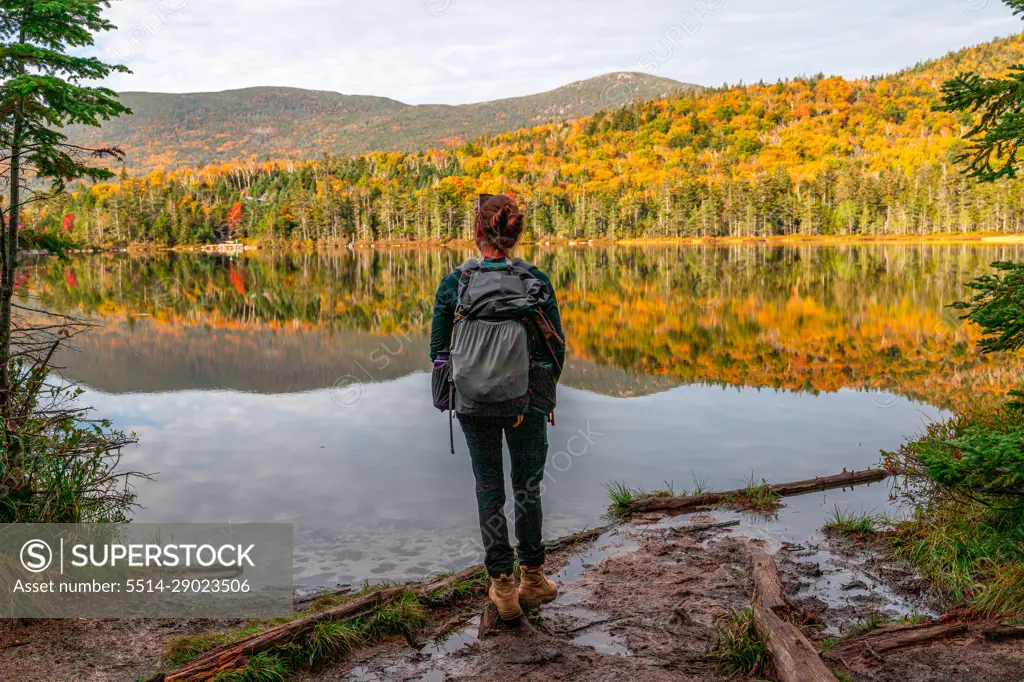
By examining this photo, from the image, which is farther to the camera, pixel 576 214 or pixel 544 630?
pixel 576 214

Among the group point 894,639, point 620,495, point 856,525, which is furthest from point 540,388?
point 856,525

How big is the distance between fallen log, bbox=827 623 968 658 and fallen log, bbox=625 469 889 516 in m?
3.19

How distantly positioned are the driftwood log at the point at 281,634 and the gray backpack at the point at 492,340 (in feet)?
4.94

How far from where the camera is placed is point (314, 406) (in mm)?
13484

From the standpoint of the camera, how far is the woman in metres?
4.81

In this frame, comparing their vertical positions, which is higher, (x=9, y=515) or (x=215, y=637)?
(x=9, y=515)

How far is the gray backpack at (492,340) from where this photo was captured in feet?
15.2

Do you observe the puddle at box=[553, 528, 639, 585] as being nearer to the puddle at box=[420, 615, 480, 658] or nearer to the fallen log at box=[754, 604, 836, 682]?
the puddle at box=[420, 615, 480, 658]

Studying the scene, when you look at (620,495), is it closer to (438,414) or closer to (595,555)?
(595,555)

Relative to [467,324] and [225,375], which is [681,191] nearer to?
[225,375]

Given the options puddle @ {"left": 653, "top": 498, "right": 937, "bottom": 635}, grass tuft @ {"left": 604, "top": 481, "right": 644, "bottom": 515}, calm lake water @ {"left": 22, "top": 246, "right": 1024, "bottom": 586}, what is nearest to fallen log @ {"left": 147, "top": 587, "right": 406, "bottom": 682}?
calm lake water @ {"left": 22, "top": 246, "right": 1024, "bottom": 586}

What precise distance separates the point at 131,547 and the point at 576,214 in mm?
129877

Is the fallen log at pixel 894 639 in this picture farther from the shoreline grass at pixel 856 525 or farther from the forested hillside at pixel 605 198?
the forested hillside at pixel 605 198

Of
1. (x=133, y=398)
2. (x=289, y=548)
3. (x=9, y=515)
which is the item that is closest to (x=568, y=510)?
(x=289, y=548)
